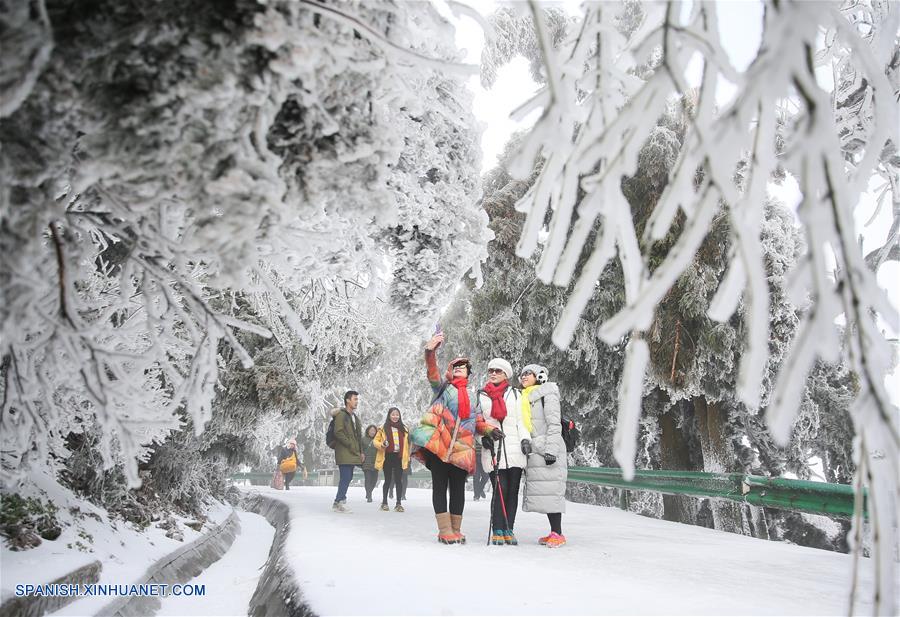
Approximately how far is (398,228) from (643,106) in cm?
207

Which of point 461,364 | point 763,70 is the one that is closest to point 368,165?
point 763,70

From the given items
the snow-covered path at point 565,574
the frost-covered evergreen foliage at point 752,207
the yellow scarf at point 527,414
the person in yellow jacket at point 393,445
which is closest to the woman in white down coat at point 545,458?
the yellow scarf at point 527,414

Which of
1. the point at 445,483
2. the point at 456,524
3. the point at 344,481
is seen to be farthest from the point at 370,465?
the point at 445,483

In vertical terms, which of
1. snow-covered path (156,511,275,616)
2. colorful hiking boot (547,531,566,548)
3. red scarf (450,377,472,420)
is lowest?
snow-covered path (156,511,275,616)

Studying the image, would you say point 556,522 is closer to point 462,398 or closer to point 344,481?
point 462,398

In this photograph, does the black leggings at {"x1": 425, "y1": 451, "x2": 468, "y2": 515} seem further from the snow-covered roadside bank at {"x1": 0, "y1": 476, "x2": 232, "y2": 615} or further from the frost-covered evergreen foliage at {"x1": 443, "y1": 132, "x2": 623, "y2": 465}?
the frost-covered evergreen foliage at {"x1": 443, "y1": 132, "x2": 623, "y2": 465}

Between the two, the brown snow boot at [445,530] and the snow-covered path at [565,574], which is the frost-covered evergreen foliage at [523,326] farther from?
the brown snow boot at [445,530]

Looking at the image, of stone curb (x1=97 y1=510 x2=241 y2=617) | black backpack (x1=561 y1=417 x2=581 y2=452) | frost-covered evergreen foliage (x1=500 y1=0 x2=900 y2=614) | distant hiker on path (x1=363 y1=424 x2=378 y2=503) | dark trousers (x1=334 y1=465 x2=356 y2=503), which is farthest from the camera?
distant hiker on path (x1=363 y1=424 x2=378 y2=503)

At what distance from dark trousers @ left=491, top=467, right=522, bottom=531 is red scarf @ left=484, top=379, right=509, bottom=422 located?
22.4 inches

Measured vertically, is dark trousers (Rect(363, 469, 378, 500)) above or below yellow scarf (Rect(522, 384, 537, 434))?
below

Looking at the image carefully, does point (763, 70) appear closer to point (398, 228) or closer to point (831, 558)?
point (398, 228)

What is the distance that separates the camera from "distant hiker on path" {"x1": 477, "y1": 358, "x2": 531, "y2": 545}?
Answer: 6090mm

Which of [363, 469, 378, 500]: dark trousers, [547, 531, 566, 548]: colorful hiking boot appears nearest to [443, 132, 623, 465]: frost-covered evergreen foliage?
[363, 469, 378, 500]: dark trousers

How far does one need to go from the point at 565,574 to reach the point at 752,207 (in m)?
3.82
